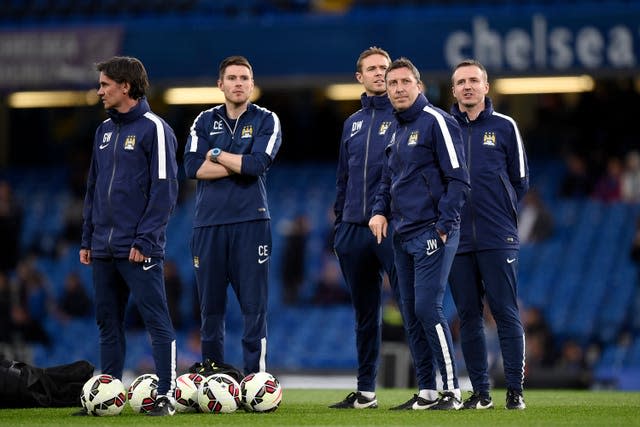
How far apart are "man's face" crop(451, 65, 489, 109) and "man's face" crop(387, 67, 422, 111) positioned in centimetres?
41

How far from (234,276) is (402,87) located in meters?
1.79

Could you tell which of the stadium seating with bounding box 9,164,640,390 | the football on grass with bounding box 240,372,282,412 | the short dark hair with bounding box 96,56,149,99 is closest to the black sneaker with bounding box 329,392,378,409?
the football on grass with bounding box 240,372,282,412

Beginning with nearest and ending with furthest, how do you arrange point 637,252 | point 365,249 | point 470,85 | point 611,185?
point 470,85
point 365,249
point 637,252
point 611,185

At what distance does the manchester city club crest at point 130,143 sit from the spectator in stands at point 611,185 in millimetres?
12303

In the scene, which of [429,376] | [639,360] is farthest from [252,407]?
[639,360]

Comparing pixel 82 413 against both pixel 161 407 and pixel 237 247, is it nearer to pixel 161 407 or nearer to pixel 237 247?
pixel 161 407

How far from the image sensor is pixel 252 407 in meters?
9.44

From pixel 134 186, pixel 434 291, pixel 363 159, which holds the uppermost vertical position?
pixel 363 159

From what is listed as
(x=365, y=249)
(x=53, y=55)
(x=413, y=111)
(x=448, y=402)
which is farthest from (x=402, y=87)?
(x=53, y=55)

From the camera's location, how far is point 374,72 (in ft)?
32.8

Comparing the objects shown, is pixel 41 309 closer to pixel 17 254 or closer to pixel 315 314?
pixel 17 254

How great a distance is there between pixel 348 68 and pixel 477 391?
35.1 ft

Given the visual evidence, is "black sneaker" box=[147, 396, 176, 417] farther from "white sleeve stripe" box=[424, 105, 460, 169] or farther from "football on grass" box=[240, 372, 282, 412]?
"white sleeve stripe" box=[424, 105, 460, 169]

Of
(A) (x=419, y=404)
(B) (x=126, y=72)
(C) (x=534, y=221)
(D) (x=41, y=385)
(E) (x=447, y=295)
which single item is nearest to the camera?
(B) (x=126, y=72)
